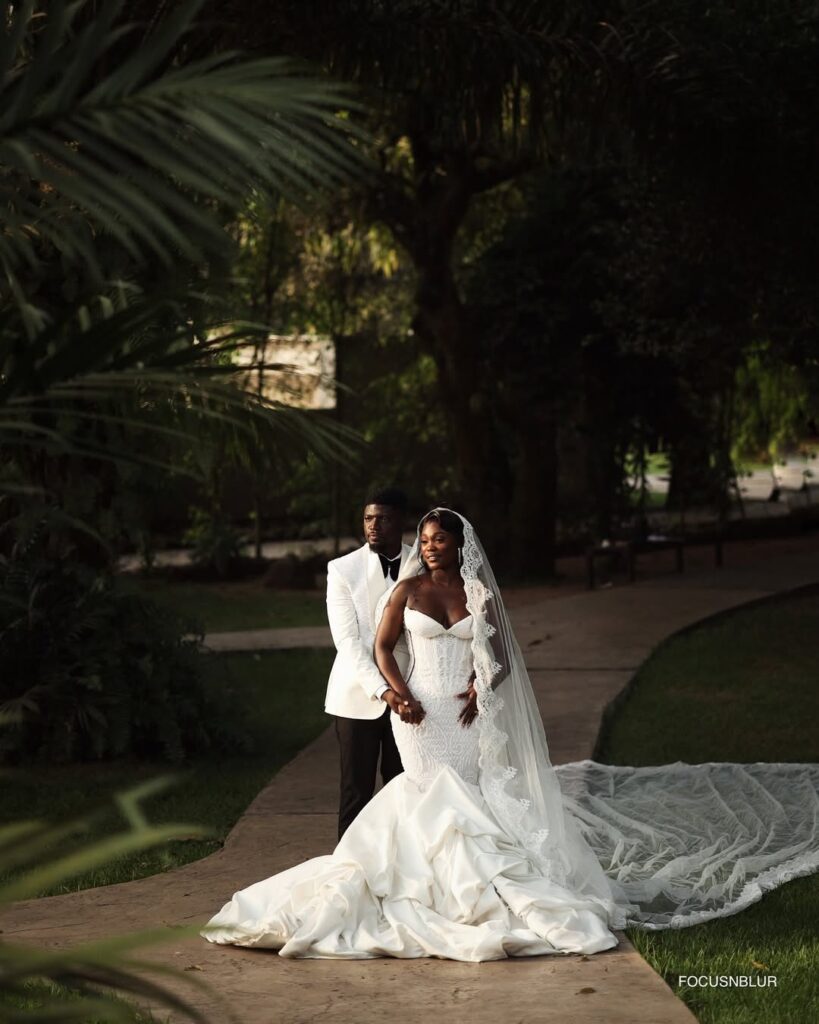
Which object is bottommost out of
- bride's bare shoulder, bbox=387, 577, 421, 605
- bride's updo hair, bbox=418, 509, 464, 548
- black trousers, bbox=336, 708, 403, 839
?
black trousers, bbox=336, 708, 403, 839

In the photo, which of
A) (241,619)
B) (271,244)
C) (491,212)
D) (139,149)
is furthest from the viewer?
(491,212)

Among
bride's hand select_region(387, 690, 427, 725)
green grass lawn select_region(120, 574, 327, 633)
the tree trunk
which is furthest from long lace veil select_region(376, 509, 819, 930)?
the tree trunk

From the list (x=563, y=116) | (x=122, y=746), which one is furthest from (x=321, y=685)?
(x=563, y=116)

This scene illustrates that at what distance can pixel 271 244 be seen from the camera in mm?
20109

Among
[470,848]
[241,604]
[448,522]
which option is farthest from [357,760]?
[241,604]

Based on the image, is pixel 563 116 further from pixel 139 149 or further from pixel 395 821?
pixel 139 149

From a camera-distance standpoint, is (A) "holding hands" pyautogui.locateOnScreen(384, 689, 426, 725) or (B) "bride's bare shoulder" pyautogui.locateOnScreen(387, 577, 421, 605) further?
(B) "bride's bare shoulder" pyautogui.locateOnScreen(387, 577, 421, 605)

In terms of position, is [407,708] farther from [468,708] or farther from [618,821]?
[618,821]

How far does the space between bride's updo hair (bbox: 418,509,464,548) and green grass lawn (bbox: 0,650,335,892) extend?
5.65 feet

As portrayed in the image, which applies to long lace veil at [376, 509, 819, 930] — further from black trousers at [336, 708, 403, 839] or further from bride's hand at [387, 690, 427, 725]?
black trousers at [336, 708, 403, 839]

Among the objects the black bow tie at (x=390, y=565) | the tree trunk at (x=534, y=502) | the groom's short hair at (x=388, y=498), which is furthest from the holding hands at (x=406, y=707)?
the tree trunk at (x=534, y=502)

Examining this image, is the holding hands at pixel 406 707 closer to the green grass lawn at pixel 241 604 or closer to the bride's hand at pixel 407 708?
the bride's hand at pixel 407 708

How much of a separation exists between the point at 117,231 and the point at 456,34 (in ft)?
28.3

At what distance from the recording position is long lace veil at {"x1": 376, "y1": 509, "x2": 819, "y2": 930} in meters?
6.71
